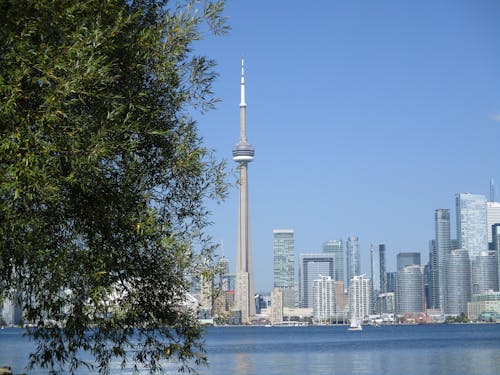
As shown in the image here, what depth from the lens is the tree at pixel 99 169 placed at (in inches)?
497

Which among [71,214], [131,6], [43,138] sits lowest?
[71,214]

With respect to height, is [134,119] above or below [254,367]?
above

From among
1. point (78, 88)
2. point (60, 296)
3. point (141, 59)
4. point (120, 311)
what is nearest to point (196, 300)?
point (120, 311)

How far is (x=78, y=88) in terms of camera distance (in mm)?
12641

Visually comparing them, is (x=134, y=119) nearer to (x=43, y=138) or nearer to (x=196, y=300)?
(x=43, y=138)

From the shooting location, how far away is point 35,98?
13.1 m

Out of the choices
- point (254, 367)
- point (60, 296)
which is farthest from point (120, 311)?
point (254, 367)

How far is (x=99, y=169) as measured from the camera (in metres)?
13.2

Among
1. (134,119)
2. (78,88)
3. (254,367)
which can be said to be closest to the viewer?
(78,88)

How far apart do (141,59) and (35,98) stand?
2546mm

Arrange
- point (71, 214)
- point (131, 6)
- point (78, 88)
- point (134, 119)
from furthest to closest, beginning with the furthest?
point (131, 6), point (134, 119), point (71, 214), point (78, 88)

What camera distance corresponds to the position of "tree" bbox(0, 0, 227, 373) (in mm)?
12625

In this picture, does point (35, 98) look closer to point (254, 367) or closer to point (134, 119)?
point (134, 119)

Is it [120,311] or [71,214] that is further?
[120,311]
